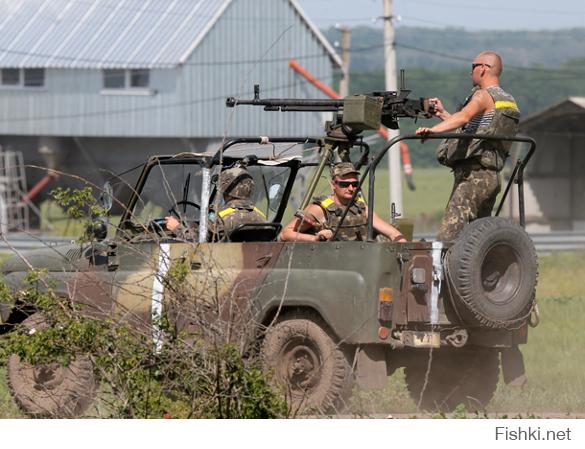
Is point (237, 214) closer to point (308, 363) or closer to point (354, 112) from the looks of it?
point (354, 112)

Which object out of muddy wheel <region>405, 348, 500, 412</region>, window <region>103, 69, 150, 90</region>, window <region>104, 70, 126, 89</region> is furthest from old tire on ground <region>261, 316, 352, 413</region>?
window <region>104, 70, 126, 89</region>

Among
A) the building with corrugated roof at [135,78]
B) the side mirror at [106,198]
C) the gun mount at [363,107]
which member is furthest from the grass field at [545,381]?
the building with corrugated roof at [135,78]

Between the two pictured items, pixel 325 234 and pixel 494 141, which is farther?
pixel 494 141

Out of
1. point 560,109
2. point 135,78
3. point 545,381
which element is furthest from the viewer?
point 135,78

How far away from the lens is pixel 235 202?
11195 mm

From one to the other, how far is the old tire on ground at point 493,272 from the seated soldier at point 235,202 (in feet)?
6.23

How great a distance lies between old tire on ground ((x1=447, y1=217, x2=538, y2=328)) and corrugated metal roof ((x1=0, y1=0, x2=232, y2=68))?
1639 inches

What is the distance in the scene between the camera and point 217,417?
8859 millimetres

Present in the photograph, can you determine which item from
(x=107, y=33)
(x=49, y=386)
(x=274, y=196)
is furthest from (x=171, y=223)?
(x=107, y=33)

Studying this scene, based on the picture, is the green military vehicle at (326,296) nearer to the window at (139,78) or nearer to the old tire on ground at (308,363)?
the old tire on ground at (308,363)

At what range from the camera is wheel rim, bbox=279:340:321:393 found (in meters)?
10.2

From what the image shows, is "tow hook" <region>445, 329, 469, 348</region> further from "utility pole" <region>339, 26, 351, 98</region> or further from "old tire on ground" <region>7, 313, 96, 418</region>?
"utility pole" <region>339, 26, 351, 98</region>

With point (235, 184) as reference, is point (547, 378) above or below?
below

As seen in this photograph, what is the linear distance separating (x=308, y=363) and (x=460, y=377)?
4.97 ft
